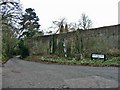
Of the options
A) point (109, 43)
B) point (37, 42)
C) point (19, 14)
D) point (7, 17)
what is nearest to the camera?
point (109, 43)

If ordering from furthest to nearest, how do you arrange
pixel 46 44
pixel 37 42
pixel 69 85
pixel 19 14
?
pixel 37 42, pixel 46 44, pixel 19 14, pixel 69 85

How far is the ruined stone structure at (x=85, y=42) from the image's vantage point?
73.6 ft

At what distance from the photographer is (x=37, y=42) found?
121ft

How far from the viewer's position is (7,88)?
8.10m

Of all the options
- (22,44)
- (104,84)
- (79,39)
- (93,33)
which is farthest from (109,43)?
(22,44)

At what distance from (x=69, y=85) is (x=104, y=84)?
120 cm

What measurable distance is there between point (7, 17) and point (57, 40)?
22.9 feet

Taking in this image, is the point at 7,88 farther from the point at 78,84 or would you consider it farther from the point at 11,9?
the point at 11,9

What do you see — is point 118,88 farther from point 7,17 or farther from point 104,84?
point 7,17

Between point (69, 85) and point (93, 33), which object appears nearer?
point (69, 85)

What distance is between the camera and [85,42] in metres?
25.8

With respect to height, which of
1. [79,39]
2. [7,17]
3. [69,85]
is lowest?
[69,85]

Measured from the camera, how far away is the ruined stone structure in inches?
883

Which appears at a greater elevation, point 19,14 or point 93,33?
point 19,14
